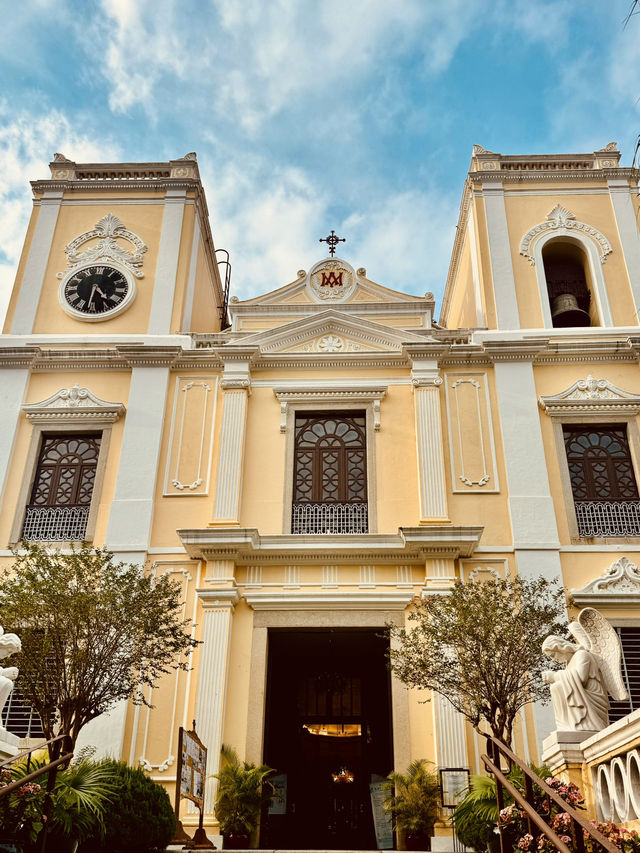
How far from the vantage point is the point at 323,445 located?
650 inches

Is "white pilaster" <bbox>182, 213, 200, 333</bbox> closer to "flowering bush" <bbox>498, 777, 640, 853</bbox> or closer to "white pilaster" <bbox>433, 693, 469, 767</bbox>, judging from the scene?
"white pilaster" <bbox>433, 693, 469, 767</bbox>

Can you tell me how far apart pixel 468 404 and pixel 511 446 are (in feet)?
3.98

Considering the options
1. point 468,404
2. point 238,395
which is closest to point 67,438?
point 238,395

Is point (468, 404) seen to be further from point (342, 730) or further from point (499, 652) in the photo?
point (342, 730)

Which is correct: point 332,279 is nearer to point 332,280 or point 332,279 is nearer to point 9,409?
point 332,280

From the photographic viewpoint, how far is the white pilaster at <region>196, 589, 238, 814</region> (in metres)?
13.2

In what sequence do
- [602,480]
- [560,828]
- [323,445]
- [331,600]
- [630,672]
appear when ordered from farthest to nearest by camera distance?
[323,445]
[602,480]
[331,600]
[630,672]
[560,828]

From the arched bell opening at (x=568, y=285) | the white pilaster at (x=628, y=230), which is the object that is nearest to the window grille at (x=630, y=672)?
the white pilaster at (x=628, y=230)

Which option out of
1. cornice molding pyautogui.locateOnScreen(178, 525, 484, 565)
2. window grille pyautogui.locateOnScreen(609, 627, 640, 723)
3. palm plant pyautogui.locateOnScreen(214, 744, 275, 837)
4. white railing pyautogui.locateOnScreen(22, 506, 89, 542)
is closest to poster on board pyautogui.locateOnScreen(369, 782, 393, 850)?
palm plant pyautogui.locateOnScreen(214, 744, 275, 837)

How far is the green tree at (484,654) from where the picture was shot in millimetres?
11703

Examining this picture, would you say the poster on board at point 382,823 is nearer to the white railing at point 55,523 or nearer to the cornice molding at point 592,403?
the white railing at point 55,523

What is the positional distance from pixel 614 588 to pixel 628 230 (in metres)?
8.11

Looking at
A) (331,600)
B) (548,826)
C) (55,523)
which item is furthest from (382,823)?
(548,826)

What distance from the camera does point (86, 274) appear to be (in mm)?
18656
